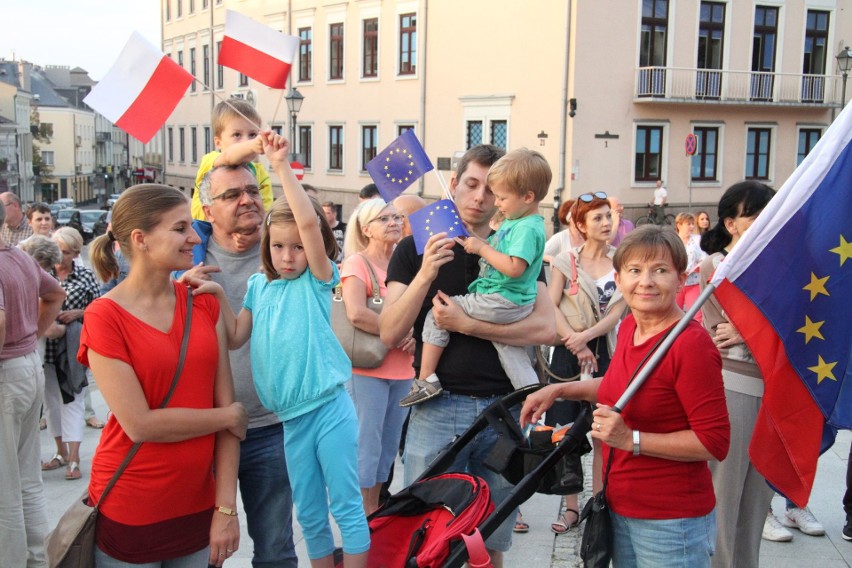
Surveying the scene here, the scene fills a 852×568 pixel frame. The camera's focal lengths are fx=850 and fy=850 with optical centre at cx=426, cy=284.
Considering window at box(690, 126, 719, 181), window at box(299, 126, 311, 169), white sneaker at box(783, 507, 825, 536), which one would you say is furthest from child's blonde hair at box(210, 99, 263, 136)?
window at box(299, 126, 311, 169)

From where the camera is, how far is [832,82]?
30531 millimetres

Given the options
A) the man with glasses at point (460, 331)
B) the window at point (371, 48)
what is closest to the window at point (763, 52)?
the window at point (371, 48)

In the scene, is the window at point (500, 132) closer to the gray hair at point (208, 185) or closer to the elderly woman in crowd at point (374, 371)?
the elderly woman in crowd at point (374, 371)

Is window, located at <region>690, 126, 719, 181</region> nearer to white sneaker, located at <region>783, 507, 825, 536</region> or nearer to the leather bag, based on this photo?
white sneaker, located at <region>783, 507, 825, 536</region>

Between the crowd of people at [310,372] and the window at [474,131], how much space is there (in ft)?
86.8

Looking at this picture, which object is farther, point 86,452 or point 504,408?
point 86,452

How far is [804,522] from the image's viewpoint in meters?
4.98

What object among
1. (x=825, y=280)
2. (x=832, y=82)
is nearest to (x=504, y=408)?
(x=825, y=280)

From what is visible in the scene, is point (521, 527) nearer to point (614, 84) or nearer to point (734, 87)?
point (614, 84)

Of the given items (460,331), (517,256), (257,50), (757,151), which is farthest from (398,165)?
(757,151)

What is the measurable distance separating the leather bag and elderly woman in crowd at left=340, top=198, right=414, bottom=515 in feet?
0.11

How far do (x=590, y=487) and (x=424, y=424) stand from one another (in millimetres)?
2664

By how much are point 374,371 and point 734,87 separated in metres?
27.8

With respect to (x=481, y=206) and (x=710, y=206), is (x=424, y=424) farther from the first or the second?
(x=710, y=206)
